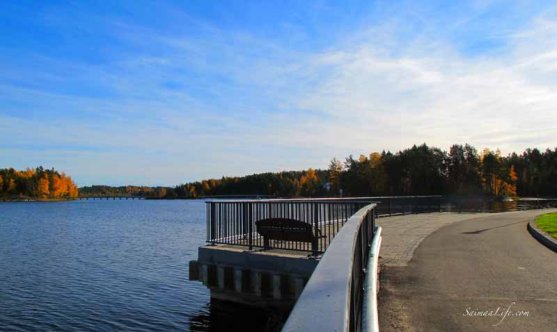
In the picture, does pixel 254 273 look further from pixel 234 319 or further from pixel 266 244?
pixel 234 319

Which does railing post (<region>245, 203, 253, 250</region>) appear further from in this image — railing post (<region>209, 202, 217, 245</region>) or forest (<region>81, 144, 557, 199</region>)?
forest (<region>81, 144, 557, 199</region>)

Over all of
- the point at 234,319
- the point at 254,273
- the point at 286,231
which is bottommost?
the point at 234,319

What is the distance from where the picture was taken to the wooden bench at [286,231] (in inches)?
483

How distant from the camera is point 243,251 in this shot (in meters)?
12.7

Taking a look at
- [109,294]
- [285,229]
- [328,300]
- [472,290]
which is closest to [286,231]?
[285,229]

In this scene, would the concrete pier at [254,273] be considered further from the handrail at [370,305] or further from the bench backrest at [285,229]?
the handrail at [370,305]

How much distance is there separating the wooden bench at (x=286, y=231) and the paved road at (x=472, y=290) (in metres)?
2.17

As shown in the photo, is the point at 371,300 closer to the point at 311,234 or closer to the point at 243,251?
the point at 311,234

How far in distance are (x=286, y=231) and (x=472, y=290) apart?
5.25m

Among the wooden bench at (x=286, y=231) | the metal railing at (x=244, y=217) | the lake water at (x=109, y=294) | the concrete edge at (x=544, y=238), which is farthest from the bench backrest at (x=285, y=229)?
the concrete edge at (x=544, y=238)

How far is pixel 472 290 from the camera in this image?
854 centimetres

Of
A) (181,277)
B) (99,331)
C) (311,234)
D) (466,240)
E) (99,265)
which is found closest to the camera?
(311,234)

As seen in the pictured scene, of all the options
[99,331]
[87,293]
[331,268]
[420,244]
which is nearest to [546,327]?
[331,268]

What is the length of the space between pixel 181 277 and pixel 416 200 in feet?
52.3
